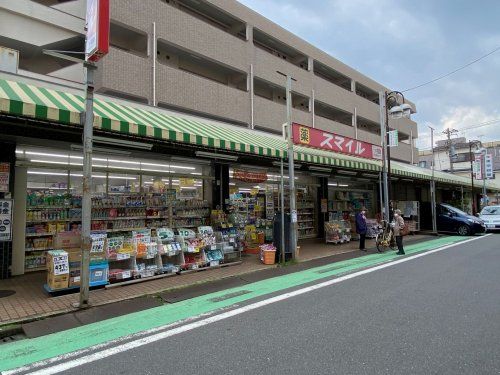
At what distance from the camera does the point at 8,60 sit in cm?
1142

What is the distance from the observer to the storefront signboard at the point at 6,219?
27.6ft

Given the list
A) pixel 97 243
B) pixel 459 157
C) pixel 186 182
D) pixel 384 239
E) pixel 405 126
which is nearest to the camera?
pixel 97 243

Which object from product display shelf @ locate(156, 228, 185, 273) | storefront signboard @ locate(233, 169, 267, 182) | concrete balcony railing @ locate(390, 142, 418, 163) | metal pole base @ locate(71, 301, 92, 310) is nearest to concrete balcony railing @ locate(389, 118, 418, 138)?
concrete balcony railing @ locate(390, 142, 418, 163)

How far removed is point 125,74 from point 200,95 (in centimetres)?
403

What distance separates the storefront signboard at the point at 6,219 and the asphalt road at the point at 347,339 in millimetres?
5839

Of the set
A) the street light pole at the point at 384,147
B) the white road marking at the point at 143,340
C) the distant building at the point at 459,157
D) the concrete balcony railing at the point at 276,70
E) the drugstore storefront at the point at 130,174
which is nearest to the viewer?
the white road marking at the point at 143,340

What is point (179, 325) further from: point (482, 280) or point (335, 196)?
point (335, 196)

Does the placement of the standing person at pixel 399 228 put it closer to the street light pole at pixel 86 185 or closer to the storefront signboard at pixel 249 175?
the storefront signboard at pixel 249 175

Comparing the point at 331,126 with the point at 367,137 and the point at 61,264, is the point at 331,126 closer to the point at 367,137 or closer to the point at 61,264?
the point at 367,137

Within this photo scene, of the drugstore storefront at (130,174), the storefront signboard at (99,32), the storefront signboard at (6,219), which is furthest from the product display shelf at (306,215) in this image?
the storefront signboard at (99,32)

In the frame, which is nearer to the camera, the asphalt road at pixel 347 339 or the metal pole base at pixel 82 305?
the asphalt road at pixel 347 339

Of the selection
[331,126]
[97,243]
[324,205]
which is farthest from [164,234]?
[331,126]

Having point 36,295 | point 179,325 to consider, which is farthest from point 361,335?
point 36,295

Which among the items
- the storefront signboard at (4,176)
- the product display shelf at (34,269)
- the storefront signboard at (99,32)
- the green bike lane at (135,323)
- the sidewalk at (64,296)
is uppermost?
the storefront signboard at (99,32)
